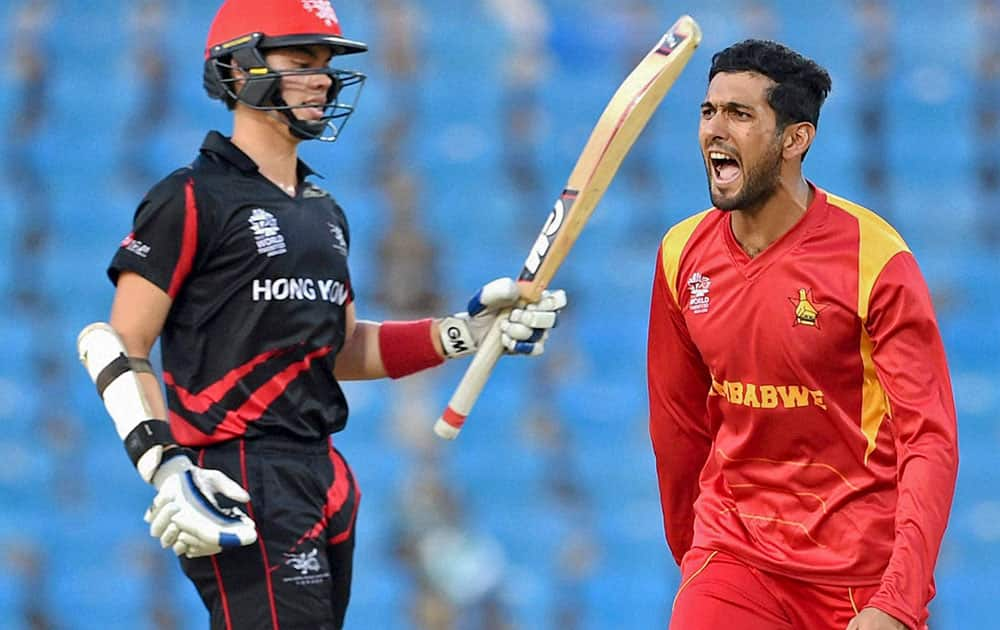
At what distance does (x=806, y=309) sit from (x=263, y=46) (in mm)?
1274

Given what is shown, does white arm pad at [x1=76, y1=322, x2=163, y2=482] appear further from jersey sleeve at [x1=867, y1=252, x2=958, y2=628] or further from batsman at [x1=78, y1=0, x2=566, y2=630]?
jersey sleeve at [x1=867, y1=252, x2=958, y2=628]

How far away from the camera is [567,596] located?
7156 mm

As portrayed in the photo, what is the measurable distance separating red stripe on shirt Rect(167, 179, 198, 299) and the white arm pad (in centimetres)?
15

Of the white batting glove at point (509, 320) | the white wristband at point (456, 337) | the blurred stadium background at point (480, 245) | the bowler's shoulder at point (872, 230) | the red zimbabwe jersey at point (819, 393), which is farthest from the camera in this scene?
the blurred stadium background at point (480, 245)

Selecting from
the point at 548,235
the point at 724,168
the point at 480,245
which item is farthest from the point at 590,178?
the point at 480,245

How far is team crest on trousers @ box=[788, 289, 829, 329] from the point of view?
10.2ft

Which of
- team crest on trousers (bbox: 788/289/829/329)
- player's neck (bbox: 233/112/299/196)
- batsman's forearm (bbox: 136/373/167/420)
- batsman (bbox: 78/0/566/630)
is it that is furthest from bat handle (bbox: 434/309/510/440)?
team crest on trousers (bbox: 788/289/829/329)

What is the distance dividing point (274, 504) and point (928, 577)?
50.4 inches

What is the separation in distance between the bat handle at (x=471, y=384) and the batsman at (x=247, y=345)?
253 millimetres

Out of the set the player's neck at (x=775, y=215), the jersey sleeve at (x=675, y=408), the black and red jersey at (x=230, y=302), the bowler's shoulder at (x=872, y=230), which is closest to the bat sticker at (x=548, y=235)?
the jersey sleeve at (x=675, y=408)

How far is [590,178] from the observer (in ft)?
12.5

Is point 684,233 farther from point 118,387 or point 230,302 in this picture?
point 118,387

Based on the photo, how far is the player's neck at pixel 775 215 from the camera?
3.25 metres

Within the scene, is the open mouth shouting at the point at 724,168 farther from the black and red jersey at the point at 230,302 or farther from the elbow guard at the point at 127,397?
the elbow guard at the point at 127,397
